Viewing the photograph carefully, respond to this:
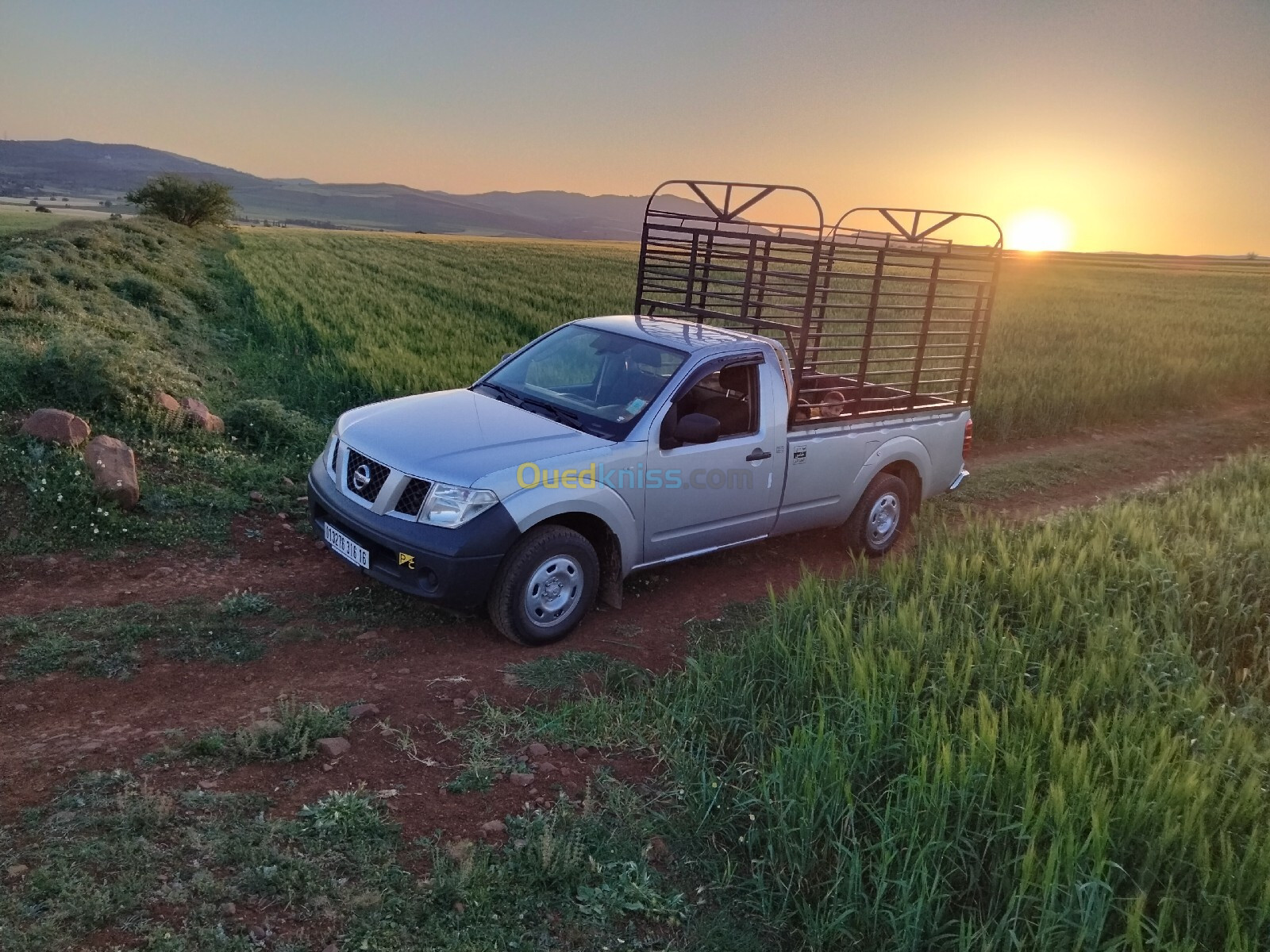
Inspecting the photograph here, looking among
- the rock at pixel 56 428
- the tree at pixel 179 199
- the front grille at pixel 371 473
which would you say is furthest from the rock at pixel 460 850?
the tree at pixel 179 199

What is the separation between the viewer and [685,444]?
552 cm

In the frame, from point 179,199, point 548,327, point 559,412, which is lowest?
point 548,327

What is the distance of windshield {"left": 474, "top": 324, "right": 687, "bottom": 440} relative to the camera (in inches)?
217

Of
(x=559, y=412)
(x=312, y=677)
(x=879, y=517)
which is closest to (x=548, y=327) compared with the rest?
(x=879, y=517)

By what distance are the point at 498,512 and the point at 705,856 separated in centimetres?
210

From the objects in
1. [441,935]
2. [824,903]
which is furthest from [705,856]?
[441,935]

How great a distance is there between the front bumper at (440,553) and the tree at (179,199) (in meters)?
49.6

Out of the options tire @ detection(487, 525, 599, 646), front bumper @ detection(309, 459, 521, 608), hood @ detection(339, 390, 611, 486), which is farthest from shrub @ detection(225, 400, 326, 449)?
tire @ detection(487, 525, 599, 646)

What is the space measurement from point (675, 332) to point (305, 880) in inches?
168

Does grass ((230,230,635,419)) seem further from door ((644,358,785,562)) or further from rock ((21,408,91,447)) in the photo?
door ((644,358,785,562))

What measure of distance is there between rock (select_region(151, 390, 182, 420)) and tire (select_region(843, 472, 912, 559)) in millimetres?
5978

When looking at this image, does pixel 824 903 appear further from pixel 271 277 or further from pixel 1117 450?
pixel 271 277

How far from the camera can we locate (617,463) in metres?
5.16
